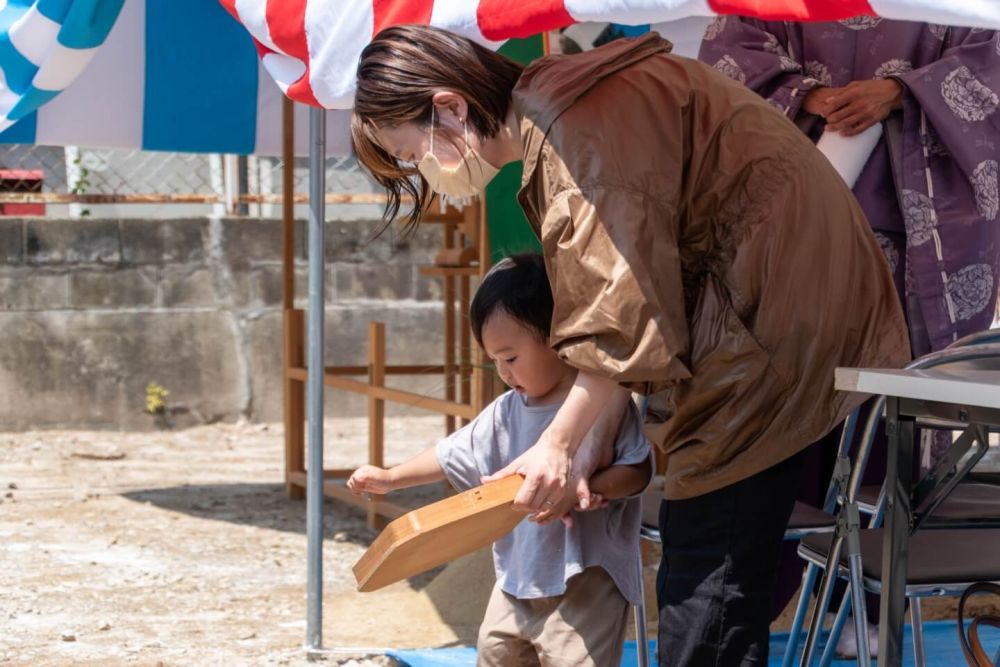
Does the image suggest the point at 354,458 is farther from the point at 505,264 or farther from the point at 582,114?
the point at 582,114

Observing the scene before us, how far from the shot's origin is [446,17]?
2545 millimetres

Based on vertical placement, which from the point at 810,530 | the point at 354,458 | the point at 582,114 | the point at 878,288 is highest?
the point at 582,114

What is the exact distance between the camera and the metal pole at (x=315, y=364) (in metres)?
3.37

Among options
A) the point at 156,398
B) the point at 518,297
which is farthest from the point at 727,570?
the point at 156,398

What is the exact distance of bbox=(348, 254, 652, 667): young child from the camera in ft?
6.98

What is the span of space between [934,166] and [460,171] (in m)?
1.41

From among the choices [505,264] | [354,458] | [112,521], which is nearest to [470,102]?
[505,264]

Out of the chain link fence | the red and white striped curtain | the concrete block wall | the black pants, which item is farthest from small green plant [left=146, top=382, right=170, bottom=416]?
the black pants

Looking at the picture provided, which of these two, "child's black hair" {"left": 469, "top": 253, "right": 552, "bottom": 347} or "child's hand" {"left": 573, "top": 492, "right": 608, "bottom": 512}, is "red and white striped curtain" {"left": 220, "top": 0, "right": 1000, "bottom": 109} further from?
"child's hand" {"left": 573, "top": 492, "right": 608, "bottom": 512}

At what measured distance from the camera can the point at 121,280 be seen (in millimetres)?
7211

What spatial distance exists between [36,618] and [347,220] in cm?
400

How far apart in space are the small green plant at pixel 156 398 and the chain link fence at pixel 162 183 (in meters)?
1.02

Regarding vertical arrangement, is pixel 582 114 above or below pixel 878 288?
above

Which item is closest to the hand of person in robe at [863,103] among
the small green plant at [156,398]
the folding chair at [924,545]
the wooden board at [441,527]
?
the folding chair at [924,545]
